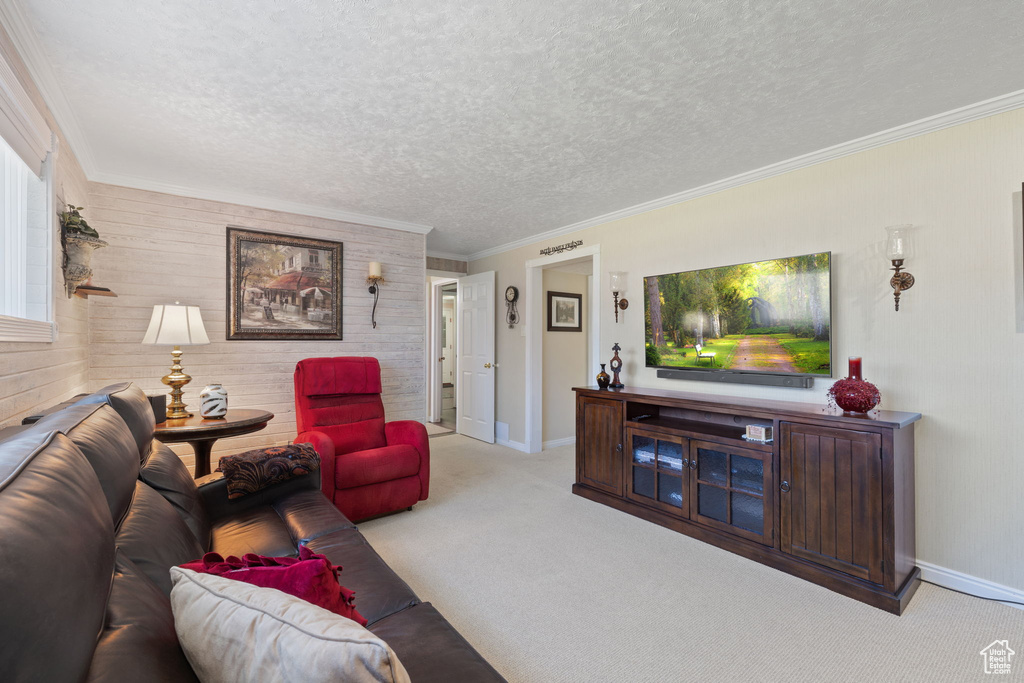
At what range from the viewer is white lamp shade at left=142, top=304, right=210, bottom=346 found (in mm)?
2941

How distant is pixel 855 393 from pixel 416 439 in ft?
9.03

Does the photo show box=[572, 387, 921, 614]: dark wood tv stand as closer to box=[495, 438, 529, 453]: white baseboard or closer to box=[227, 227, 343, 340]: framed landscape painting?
box=[495, 438, 529, 453]: white baseboard

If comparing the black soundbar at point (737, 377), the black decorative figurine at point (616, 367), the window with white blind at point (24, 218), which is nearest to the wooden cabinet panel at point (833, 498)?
the black soundbar at point (737, 377)

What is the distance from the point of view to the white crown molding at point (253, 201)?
3.32 metres

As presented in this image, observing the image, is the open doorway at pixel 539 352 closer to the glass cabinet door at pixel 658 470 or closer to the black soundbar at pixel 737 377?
the black soundbar at pixel 737 377

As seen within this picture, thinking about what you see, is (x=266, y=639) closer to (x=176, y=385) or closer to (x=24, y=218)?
(x=24, y=218)

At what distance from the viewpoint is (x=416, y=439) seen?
3.38 meters

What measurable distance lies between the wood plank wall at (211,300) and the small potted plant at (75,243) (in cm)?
95

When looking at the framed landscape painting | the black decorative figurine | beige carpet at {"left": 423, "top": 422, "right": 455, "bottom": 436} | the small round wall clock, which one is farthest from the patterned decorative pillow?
beige carpet at {"left": 423, "top": 422, "right": 455, "bottom": 436}

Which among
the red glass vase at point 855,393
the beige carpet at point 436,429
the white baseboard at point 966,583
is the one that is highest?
the red glass vase at point 855,393

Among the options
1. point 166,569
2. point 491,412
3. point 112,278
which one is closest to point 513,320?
point 491,412

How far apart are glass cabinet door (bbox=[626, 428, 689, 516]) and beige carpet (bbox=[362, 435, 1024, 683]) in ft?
0.61

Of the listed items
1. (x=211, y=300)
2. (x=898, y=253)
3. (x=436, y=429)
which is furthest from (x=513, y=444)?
(x=898, y=253)

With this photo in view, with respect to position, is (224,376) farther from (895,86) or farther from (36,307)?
(895,86)
